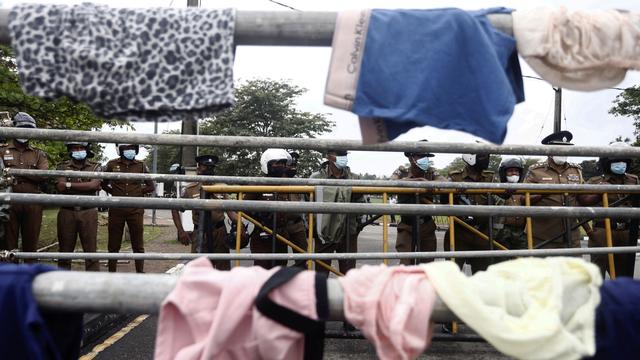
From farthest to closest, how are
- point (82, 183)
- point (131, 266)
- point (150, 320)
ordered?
point (131, 266) → point (82, 183) → point (150, 320)

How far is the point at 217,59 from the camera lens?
133 centimetres

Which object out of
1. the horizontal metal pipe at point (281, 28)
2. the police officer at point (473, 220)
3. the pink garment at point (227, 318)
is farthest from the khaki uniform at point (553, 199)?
the pink garment at point (227, 318)

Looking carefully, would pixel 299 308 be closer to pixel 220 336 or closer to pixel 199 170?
pixel 220 336

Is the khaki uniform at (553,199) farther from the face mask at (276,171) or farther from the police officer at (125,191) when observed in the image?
the police officer at (125,191)

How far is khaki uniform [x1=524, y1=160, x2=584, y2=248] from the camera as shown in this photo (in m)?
5.77

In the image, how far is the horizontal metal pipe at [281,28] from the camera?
1.28 m

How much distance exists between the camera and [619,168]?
6.24m

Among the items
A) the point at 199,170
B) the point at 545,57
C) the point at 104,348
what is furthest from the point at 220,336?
the point at 199,170

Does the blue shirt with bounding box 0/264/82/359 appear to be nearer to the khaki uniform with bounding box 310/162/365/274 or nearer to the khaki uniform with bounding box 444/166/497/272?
the khaki uniform with bounding box 310/162/365/274

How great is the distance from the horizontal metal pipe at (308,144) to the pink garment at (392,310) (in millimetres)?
947

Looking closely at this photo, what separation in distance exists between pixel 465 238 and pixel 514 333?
511cm

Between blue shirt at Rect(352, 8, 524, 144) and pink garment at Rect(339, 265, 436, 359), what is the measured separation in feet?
1.65

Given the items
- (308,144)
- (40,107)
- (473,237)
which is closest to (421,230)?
(473,237)

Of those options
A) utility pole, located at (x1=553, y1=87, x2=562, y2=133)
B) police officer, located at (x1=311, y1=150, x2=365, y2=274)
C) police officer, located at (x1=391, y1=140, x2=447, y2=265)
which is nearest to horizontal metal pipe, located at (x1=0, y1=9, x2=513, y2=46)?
police officer, located at (x1=311, y1=150, x2=365, y2=274)
